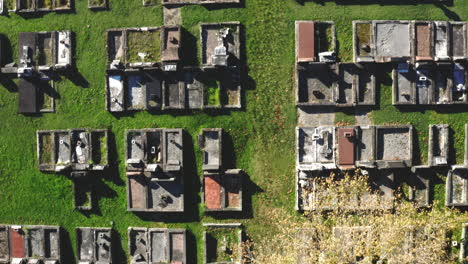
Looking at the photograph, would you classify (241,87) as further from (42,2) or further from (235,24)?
(42,2)

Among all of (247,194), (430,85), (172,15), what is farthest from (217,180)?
(430,85)

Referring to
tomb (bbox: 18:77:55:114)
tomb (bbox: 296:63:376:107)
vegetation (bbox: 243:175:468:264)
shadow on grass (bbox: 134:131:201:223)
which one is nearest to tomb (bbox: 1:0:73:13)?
tomb (bbox: 18:77:55:114)

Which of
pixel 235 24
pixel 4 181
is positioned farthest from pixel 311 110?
pixel 4 181

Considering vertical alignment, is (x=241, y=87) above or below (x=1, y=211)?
above

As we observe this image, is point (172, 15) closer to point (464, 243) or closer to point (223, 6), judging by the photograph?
point (223, 6)

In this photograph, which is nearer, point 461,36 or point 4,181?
point 461,36

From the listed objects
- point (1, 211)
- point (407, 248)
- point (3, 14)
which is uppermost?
point (3, 14)
